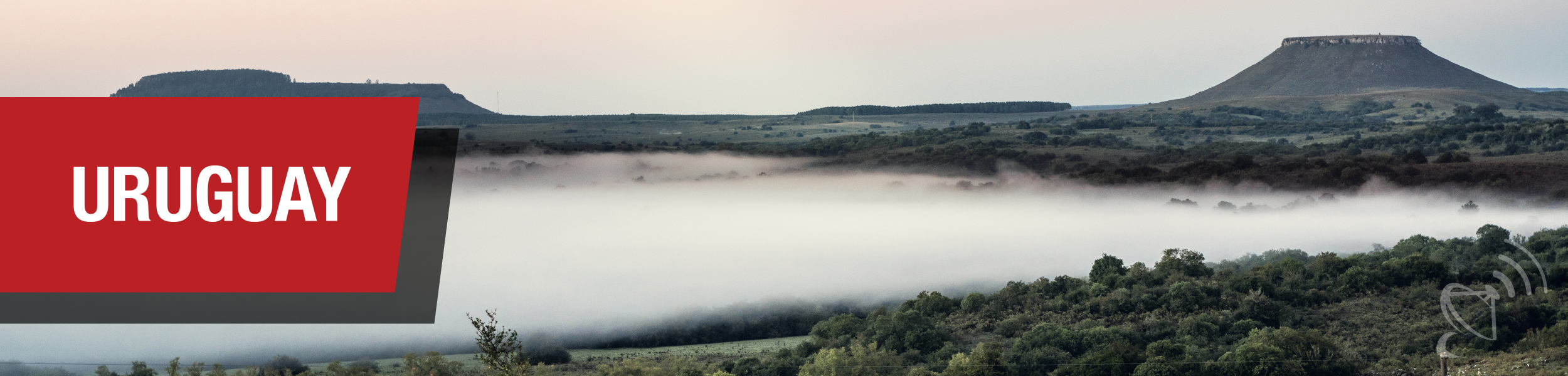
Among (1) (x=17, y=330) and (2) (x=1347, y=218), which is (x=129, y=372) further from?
(2) (x=1347, y=218)

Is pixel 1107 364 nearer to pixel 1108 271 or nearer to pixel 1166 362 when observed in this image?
pixel 1166 362

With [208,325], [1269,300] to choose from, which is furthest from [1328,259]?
[208,325]

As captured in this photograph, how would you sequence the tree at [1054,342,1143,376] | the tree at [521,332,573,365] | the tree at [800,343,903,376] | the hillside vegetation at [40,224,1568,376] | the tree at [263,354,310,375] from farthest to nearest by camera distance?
the tree at [521,332,573,365], the tree at [263,354,310,375], the tree at [800,343,903,376], the tree at [1054,342,1143,376], the hillside vegetation at [40,224,1568,376]

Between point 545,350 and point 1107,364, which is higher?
point 1107,364

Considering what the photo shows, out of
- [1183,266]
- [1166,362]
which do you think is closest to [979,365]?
[1166,362]

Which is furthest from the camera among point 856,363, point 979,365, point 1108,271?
point 1108,271

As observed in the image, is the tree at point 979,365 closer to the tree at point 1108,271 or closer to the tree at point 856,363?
the tree at point 856,363

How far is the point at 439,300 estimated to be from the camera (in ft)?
552

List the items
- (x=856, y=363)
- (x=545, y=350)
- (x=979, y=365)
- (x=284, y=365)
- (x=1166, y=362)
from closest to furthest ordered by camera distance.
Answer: (x=1166, y=362) < (x=979, y=365) < (x=856, y=363) < (x=284, y=365) < (x=545, y=350)

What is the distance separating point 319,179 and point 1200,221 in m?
160

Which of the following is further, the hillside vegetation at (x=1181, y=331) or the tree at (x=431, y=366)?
the tree at (x=431, y=366)

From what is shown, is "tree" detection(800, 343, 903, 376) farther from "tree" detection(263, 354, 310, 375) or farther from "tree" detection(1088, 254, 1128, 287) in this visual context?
"tree" detection(263, 354, 310, 375)

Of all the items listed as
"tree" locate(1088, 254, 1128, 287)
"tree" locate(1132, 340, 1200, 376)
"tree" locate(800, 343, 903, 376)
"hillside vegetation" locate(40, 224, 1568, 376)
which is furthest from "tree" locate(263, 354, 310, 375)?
"tree" locate(1088, 254, 1128, 287)

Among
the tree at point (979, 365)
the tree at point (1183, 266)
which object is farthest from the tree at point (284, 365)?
the tree at point (1183, 266)
